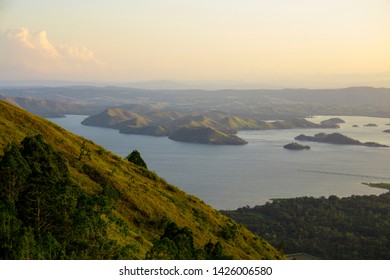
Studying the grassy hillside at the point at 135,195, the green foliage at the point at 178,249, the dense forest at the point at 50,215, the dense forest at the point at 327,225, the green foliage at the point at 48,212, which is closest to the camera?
the dense forest at the point at 50,215

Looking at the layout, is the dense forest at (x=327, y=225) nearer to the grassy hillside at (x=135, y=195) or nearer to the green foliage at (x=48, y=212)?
the grassy hillside at (x=135, y=195)

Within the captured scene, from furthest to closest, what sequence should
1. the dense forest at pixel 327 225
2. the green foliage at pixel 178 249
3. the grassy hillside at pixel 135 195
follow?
1. the dense forest at pixel 327 225
2. the grassy hillside at pixel 135 195
3. the green foliage at pixel 178 249

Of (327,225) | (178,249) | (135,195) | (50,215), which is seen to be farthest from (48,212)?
(327,225)

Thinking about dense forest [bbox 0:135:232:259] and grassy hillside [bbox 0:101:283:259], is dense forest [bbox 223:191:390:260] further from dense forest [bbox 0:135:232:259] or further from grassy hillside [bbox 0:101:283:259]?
dense forest [bbox 0:135:232:259]

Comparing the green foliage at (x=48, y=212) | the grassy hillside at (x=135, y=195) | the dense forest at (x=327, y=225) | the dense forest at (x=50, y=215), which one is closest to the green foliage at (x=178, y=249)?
the dense forest at (x=50, y=215)

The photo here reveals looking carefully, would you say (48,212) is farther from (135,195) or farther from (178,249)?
(135,195)
